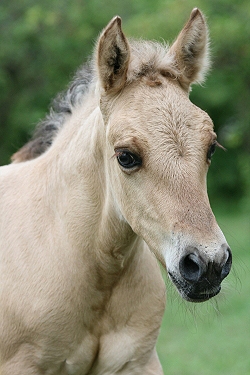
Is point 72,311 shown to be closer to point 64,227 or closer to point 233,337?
point 64,227

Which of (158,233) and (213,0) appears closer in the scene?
(158,233)

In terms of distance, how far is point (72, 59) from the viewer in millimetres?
20188

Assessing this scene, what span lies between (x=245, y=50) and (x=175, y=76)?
15.9 m

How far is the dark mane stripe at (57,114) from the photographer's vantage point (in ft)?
16.8

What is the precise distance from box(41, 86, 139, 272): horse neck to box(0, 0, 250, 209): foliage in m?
14.4

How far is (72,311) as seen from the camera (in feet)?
14.6

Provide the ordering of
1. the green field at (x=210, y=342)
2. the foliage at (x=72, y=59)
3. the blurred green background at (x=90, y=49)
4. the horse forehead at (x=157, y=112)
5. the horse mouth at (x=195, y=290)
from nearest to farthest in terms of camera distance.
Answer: the horse mouth at (x=195, y=290), the horse forehead at (x=157, y=112), the green field at (x=210, y=342), the blurred green background at (x=90, y=49), the foliage at (x=72, y=59)

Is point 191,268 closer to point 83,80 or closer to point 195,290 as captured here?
point 195,290

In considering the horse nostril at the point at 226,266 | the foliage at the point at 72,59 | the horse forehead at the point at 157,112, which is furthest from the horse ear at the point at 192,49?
the foliage at the point at 72,59

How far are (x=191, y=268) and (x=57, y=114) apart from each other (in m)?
2.19

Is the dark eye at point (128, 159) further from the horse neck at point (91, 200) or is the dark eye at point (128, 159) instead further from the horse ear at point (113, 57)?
the horse ear at point (113, 57)

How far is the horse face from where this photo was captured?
3.59 metres

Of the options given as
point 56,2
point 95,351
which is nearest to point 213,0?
point 56,2

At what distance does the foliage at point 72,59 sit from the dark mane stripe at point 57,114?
526 inches
